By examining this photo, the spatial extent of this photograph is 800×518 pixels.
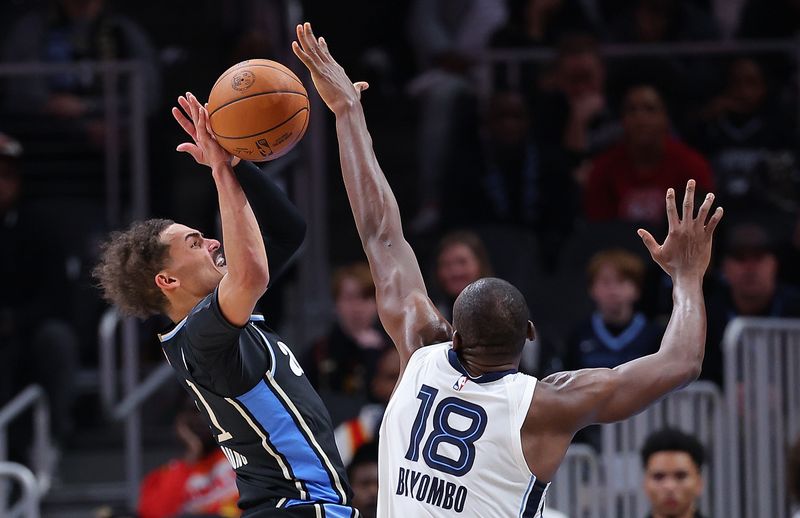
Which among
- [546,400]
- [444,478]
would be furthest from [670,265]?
[444,478]

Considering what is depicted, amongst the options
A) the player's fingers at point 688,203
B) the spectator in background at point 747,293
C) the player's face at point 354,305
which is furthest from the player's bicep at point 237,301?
the spectator in background at point 747,293

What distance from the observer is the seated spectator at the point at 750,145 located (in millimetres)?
10383

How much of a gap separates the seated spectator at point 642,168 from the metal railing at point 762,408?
172cm

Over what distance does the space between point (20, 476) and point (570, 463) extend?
3.04 meters

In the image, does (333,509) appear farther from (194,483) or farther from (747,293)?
(747,293)

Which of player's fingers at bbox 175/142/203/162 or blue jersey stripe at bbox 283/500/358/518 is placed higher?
player's fingers at bbox 175/142/203/162

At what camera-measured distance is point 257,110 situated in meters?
5.26

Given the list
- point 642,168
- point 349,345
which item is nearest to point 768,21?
point 642,168

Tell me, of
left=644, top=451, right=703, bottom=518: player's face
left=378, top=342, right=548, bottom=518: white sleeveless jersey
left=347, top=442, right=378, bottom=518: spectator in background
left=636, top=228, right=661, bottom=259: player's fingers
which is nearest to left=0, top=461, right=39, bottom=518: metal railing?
left=347, top=442, right=378, bottom=518: spectator in background

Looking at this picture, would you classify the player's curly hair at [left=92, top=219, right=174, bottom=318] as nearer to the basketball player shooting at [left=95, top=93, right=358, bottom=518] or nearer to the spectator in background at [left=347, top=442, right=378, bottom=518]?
the basketball player shooting at [left=95, top=93, right=358, bottom=518]

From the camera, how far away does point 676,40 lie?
1141cm

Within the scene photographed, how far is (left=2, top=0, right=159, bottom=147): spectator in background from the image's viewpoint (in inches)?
436

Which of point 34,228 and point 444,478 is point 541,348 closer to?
point 34,228

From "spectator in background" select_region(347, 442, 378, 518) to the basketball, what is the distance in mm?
3270
